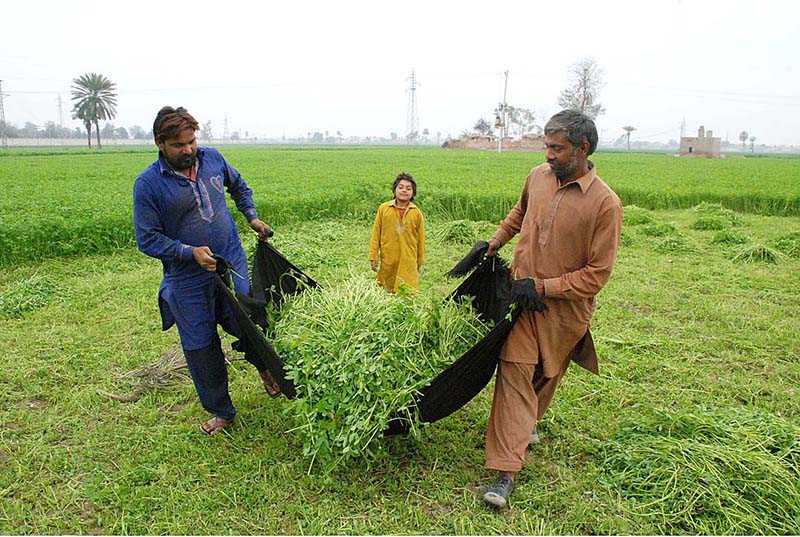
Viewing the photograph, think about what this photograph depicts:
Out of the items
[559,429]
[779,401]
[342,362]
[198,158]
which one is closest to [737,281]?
A: [779,401]

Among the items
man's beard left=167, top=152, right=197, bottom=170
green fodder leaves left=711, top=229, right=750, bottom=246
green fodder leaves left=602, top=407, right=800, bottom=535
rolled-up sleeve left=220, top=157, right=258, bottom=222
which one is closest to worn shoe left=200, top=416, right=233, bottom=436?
rolled-up sleeve left=220, top=157, right=258, bottom=222

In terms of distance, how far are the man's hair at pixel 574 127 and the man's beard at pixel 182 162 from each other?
1.84m

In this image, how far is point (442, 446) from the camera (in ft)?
10.5

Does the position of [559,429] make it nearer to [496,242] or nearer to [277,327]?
[496,242]

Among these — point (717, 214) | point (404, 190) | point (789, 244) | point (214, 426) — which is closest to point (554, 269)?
point (404, 190)

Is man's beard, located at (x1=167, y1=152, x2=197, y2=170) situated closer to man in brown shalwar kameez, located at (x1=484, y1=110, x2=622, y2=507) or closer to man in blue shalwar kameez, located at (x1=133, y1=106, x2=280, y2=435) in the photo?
man in blue shalwar kameez, located at (x1=133, y1=106, x2=280, y2=435)

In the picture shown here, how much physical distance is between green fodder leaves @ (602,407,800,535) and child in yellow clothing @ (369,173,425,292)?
219cm

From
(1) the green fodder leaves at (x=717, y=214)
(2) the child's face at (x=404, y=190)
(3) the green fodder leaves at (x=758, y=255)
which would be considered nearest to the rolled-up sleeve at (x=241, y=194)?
(2) the child's face at (x=404, y=190)

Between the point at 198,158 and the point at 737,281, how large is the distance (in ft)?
20.7

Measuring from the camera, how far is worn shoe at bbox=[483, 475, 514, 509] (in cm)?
264

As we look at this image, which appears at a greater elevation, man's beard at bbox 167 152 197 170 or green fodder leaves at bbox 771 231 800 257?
man's beard at bbox 167 152 197 170

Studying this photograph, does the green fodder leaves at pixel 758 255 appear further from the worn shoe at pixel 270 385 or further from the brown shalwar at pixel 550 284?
the worn shoe at pixel 270 385

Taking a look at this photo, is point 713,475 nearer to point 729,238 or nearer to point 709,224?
point 729,238

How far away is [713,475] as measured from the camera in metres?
2.62
